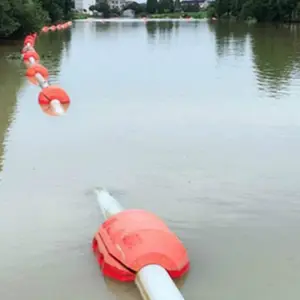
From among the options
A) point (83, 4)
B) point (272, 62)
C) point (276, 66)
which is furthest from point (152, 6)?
point (276, 66)

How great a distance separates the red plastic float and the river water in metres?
0.13

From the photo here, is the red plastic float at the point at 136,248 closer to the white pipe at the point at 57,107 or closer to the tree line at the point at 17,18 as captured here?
the white pipe at the point at 57,107

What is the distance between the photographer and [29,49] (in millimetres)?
21047

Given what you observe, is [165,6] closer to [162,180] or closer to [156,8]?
[156,8]

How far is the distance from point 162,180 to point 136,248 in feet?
8.39

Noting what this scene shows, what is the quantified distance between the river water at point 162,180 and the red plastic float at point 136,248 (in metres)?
0.13

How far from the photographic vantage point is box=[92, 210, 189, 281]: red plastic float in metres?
4.23

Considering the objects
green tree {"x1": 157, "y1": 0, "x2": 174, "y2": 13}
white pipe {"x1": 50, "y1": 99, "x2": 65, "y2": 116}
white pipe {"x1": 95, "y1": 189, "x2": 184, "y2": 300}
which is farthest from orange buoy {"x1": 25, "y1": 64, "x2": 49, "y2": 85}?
green tree {"x1": 157, "y1": 0, "x2": 174, "y2": 13}

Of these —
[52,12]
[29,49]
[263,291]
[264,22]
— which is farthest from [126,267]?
[264,22]

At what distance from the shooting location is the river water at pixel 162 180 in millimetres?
4578

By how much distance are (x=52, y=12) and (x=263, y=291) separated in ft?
151

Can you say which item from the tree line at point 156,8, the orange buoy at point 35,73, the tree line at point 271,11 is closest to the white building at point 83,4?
the tree line at point 156,8

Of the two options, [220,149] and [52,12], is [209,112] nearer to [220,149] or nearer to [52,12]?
[220,149]

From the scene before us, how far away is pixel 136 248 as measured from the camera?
4.22 meters
